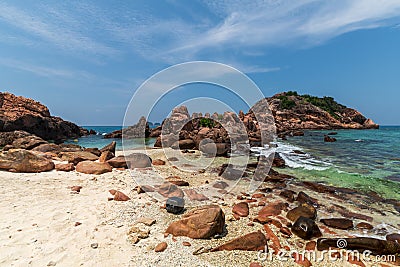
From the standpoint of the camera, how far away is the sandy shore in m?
3.66

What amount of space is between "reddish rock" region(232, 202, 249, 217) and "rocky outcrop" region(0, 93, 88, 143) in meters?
34.3

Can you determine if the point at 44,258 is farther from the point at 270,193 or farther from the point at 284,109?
the point at 284,109

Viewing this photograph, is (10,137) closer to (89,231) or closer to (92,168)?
(92,168)

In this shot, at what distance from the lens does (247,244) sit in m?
4.20

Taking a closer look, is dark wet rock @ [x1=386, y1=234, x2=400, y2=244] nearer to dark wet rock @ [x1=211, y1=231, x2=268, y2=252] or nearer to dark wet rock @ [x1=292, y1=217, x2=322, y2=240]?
dark wet rock @ [x1=292, y1=217, x2=322, y2=240]

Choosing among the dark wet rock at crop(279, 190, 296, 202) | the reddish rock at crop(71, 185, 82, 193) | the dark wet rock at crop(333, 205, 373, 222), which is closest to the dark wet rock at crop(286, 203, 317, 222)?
the dark wet rock at crop(333, 205, 373, 222)

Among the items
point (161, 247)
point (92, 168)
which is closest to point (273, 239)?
point (161, 247)

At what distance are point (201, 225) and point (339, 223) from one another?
382 centimetres

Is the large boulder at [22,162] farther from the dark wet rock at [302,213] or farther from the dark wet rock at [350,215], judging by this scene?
the dark wet rock at [350,215]

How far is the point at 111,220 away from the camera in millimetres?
4957

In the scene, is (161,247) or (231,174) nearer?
(161,247)

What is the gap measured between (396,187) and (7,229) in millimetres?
13502

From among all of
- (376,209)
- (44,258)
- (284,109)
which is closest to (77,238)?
(44,258)

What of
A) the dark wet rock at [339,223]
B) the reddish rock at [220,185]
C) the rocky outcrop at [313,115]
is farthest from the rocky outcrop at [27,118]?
the rocky outcrop at [313,115]
